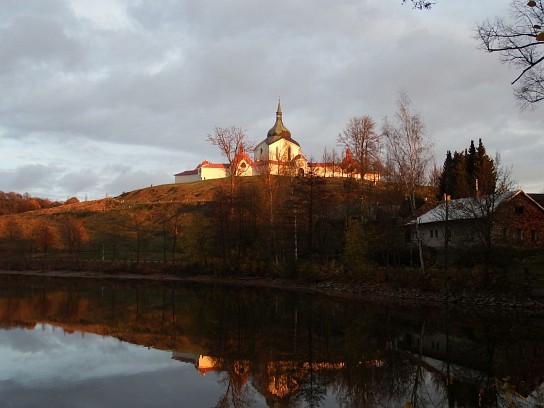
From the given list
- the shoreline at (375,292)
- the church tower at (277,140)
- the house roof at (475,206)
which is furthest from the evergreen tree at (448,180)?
the church tower at (277,140)

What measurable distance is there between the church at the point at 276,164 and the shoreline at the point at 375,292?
10737 millimetres

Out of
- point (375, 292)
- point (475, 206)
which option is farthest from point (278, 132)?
point (475, 206)

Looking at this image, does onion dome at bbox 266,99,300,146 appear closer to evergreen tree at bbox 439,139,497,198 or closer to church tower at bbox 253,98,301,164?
church tower at bbox 253,98,301,164

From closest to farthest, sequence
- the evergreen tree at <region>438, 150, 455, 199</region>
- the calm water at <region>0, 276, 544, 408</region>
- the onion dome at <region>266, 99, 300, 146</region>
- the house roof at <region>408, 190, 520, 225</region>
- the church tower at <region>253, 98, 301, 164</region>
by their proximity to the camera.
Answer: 1. the calm water at <region>0, 276, 544, 408</region>
2. the house roof at <region>408, 190, 520, 225</region>
3. the evergreen tree at <region>438, 150, 455, 199</region>
4. the church tower at <region>253, 98, 301, 164</region>
5. the onion dome at <region>266, 99, 300, 146</region>

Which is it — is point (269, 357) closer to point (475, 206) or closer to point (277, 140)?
point (475, 206)

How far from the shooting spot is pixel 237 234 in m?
48.9

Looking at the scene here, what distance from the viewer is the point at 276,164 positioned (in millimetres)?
53812

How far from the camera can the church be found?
1848 inches

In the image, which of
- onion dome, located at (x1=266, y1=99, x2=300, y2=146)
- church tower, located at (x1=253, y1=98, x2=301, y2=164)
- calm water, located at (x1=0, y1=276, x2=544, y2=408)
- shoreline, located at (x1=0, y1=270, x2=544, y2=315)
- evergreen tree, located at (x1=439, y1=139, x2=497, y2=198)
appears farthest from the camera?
onion dome, located at (x1=266, y1=99, x2=300, y2=146)

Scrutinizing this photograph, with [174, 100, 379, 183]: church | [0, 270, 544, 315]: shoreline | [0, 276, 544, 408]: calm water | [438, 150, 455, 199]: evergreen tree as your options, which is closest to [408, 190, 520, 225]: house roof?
[0, 270, 544, 315]: shoreline

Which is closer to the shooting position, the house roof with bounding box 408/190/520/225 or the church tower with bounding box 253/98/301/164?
the house roof with bounding box 408/190/520/225

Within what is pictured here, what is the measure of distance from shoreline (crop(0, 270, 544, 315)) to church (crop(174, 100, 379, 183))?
10.7 m

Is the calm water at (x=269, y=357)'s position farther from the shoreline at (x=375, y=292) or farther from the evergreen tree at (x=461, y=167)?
the evergreen tree at (x=461, y=167)

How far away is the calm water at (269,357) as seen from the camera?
1131cm
